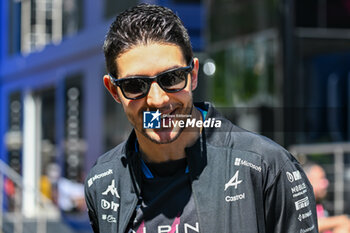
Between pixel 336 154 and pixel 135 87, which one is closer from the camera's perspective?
pixel 135 87

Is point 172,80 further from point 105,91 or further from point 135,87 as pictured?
point 105,91

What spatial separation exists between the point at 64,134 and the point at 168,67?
13.1 ft

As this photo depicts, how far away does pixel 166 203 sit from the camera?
5.19 feet

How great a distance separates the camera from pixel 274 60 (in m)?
4.09

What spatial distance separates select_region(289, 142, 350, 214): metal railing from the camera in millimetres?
4184

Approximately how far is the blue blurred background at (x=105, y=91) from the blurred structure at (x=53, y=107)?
0.4 inches

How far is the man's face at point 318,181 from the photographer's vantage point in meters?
4.52

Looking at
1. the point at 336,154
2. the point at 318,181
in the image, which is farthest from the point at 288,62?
the point at 318,181

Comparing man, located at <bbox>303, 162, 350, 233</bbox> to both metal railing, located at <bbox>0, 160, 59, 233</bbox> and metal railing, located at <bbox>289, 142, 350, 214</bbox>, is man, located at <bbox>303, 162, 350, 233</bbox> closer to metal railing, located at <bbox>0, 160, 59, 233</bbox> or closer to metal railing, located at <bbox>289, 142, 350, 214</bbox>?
metal railing, located at <bbox>289, 142, 350, 214</bbox>

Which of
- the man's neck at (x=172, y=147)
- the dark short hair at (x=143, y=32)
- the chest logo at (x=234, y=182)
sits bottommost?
the chest logo at (x=234, y=182)

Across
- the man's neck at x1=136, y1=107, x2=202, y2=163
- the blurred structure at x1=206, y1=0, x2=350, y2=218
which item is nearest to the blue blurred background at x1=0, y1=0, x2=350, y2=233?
the blurred structure at x1=206, y1=0, x2=350, y2=218

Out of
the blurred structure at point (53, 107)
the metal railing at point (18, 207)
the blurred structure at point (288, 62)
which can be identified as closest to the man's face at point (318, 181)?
the blurred structure at point (288, 62)

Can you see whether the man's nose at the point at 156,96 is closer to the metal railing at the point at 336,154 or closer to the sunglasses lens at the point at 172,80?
the sunglasses lens at the point at 172,80

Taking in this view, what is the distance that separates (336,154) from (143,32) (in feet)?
10.5
